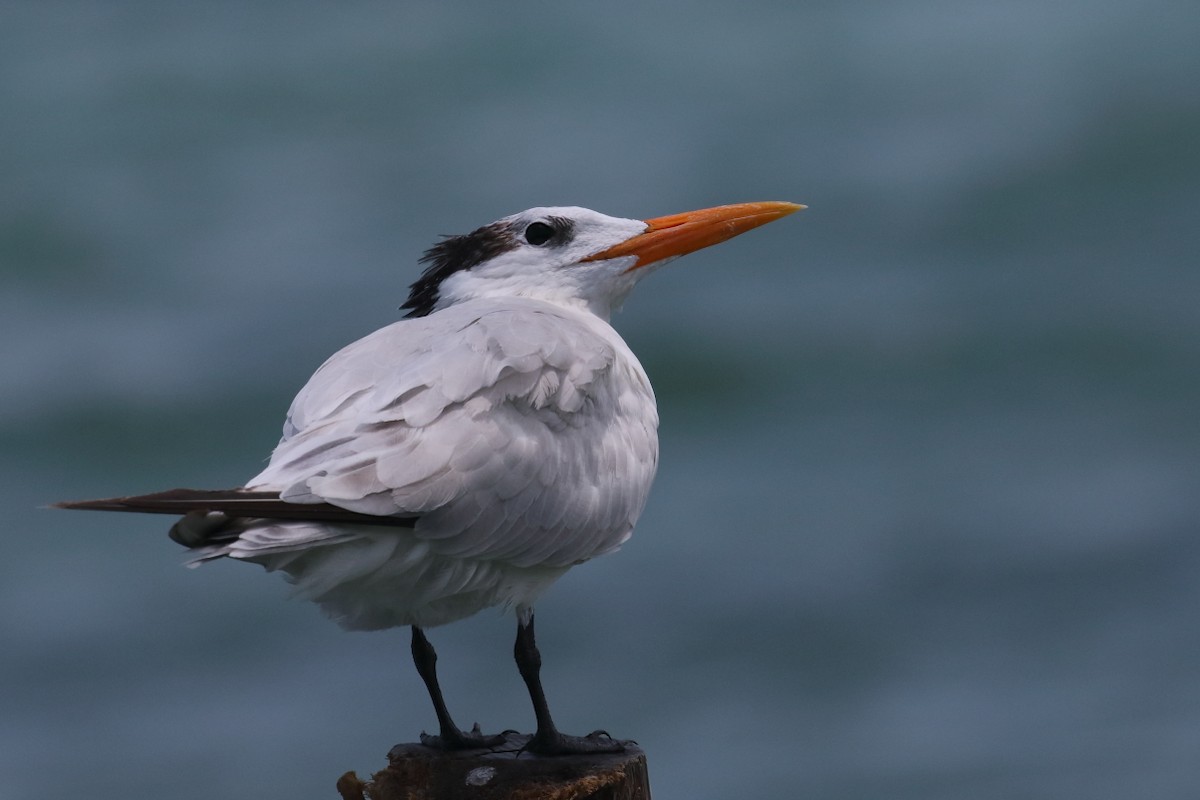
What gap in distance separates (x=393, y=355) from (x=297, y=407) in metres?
0.36

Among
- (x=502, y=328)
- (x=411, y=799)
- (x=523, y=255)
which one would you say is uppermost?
(x=523, y=255)

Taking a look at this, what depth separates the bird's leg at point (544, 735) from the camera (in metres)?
5.48

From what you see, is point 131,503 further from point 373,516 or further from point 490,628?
point 490,628

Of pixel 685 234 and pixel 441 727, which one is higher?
pixel 685 234

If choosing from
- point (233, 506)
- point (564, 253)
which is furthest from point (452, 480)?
point (564, 253)

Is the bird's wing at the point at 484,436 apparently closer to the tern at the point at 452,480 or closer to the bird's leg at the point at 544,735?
the tern at the point at 452,480

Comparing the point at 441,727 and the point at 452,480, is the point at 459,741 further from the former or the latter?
the point at 452,480

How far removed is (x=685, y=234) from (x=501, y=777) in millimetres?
2482

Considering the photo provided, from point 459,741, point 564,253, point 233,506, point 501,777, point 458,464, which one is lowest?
point 501,777

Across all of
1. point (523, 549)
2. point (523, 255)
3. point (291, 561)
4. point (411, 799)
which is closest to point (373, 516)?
point (291, 561)

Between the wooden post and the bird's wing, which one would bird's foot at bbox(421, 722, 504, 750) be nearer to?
the wooden post

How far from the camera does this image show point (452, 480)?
16.5 feet

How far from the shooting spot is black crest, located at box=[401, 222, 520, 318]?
6.65 metres

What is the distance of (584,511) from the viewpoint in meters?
5.61
